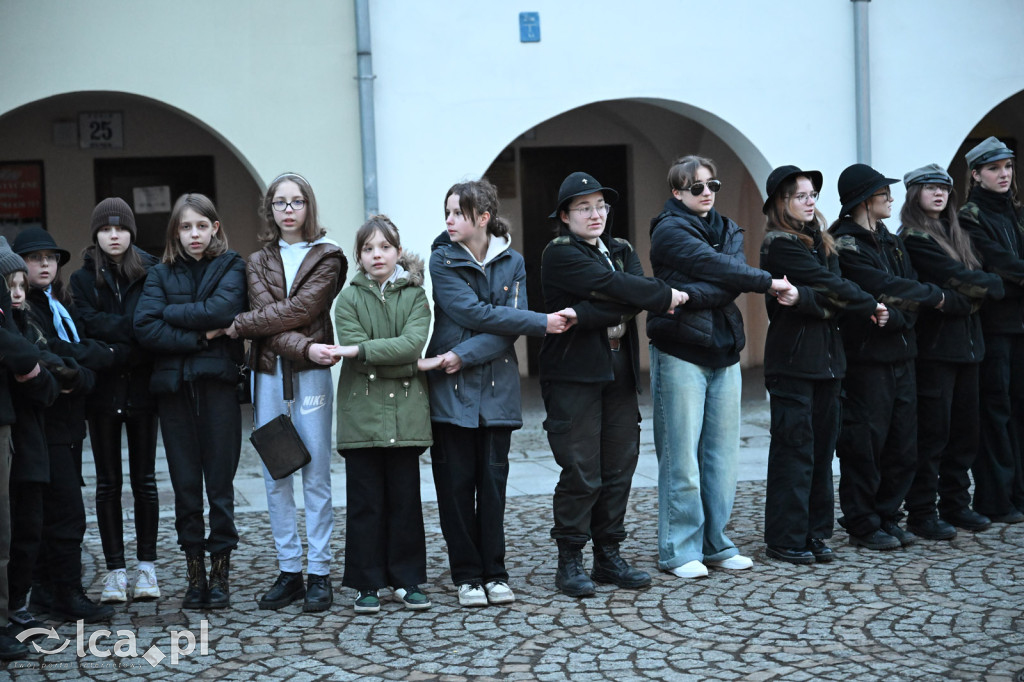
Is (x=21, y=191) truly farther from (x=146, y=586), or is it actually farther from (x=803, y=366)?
(x=803, y=366)

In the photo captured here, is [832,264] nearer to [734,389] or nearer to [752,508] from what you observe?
[734,389]

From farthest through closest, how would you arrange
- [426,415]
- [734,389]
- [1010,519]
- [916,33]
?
[916,33] < [1010,519] < [734,389] < [426,415]

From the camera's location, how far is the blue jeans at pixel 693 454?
5574 mm

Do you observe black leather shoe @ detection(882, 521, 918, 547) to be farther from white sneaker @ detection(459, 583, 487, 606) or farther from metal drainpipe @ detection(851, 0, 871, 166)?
metal drainpipe @ detection(851, 0, 871, 166)

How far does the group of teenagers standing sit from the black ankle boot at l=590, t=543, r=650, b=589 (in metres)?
0.01

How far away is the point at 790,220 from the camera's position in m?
5.80

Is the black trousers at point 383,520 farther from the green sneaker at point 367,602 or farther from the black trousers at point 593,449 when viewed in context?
the black trousers at point 593,449

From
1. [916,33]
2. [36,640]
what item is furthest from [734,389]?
[916,33]

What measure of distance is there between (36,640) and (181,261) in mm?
1757

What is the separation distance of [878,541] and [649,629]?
5.81ft

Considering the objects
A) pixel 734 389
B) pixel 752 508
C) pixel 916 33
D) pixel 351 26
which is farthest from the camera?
pixel 916 33

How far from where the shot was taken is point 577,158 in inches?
544

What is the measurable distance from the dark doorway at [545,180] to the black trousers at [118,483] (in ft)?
27.3

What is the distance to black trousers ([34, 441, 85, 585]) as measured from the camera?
16.6ft
